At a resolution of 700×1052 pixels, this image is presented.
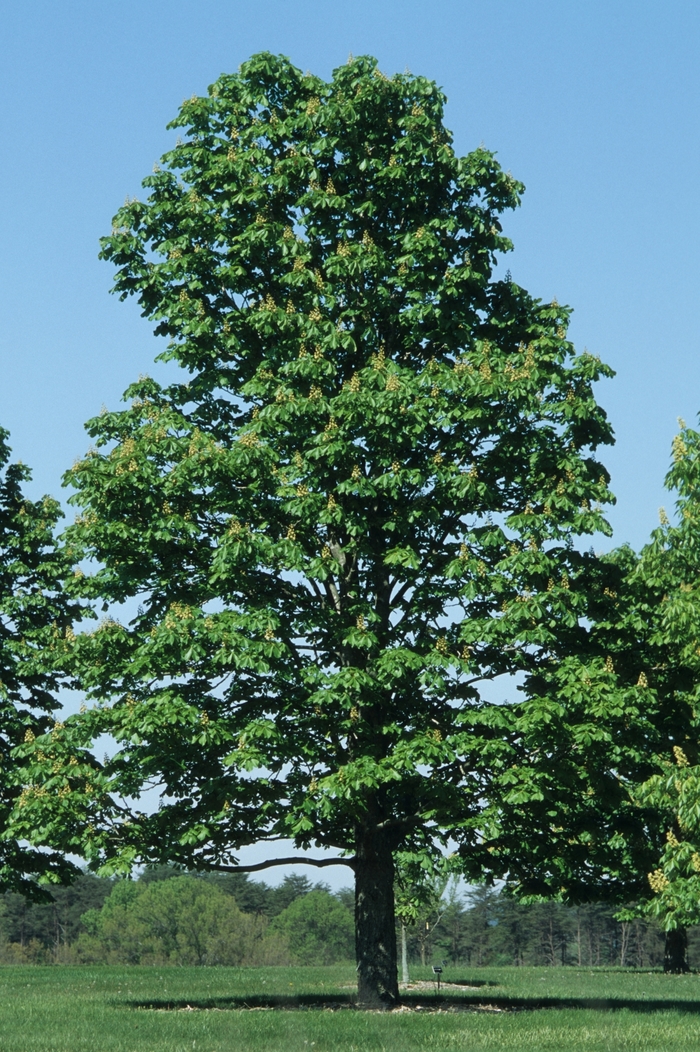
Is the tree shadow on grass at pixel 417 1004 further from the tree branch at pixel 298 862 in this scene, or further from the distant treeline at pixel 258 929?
the distant treeline at pixel 258 929

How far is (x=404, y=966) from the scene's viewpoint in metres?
36.9

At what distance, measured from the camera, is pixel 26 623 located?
1190 inches

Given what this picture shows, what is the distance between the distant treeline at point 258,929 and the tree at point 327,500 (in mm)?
66895

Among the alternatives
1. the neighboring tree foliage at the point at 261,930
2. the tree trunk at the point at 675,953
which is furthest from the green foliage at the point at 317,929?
the tree trunk at the point at 675,953

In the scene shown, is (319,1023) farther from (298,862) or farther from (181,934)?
(181,934)

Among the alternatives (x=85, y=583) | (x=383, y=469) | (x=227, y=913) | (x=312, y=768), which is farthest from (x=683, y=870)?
(x=227, y=913)

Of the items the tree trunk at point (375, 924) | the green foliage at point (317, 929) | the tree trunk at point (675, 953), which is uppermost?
the tree trunk at point (375, 924)

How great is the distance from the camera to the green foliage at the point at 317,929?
494 ft

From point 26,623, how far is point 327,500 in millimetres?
13566

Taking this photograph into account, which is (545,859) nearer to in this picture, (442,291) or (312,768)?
(312,768)

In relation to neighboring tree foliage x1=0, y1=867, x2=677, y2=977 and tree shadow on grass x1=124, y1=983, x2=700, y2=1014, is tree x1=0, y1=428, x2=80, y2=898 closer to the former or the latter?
tree shadow on grass x1=124, y1=983, x2=700, y2=1014

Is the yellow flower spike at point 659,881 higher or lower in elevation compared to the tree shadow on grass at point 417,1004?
higher

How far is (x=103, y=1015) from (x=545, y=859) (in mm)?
8601

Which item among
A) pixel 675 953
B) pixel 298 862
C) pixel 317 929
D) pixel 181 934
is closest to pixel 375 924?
pixel 298 862
